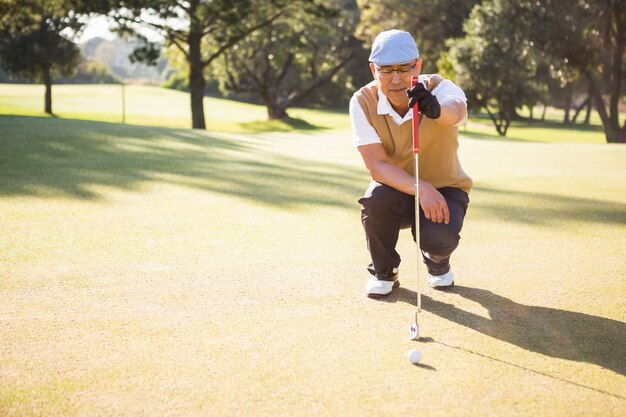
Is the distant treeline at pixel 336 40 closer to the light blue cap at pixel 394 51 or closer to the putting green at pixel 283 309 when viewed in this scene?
the putting green at pixel 283 309

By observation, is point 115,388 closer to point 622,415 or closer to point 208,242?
point 622,415

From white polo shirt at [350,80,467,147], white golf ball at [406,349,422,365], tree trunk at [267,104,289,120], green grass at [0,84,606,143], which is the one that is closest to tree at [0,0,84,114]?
green grass at [0,84,606,143]

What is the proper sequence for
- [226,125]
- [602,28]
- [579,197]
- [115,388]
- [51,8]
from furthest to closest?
[226,125] → [602,28] → [51,8] → [579,197] → [115,388]

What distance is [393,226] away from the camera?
466 centimetres

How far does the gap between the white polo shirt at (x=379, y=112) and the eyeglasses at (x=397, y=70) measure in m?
0.20

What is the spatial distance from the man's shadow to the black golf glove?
122cm

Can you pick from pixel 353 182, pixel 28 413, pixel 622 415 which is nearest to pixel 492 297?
pixel 622 415

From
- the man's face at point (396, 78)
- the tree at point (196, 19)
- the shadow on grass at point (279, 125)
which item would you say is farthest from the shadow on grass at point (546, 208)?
the shadow on grass at point (279, 125)

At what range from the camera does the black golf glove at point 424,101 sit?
4000 millimetres

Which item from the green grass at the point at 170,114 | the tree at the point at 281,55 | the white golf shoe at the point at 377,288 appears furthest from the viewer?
the green grass at the point at 170,114

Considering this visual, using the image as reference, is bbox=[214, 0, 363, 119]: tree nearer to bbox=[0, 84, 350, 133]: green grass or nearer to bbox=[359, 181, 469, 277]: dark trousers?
bbox=[0, 84, 350, 133]: green grass

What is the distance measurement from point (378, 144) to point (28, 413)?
2765mm

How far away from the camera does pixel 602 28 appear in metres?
29.2

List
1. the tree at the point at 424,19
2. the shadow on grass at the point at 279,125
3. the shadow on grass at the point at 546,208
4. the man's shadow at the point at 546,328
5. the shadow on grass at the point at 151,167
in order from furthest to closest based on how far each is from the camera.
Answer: the shadow on grass at the point at 279,125
the tree at the point at 424,19
the shadow on grass at the point at 151,167
the shadow on grass at the point at 546,208
the man's shadow at the point at 546,328
